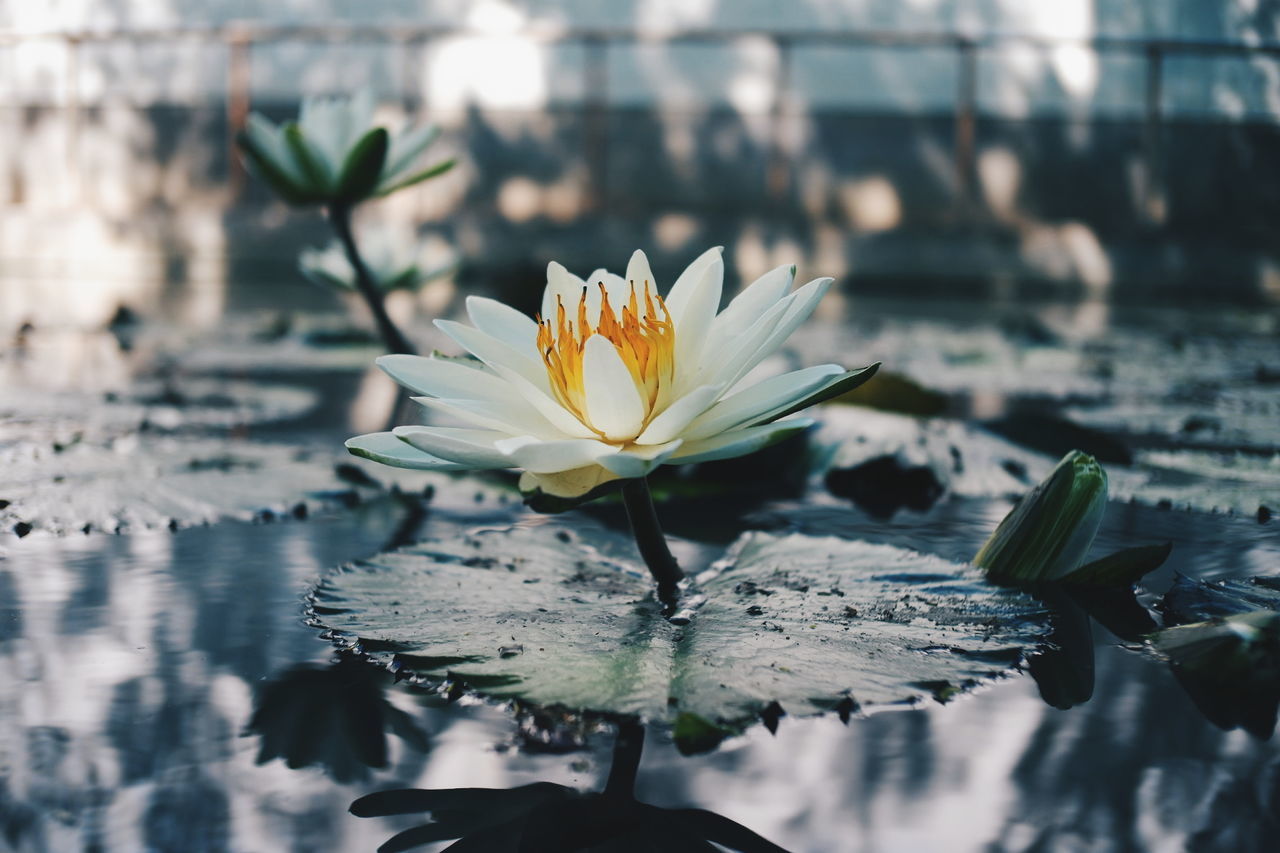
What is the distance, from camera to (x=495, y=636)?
1.98 feet

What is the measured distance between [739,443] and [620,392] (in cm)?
6

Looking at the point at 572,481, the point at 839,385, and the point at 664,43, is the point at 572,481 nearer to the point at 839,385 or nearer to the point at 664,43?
the point at 839,385

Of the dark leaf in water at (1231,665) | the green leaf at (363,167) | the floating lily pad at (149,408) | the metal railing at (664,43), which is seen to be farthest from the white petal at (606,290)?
the metal railing at (664,43)

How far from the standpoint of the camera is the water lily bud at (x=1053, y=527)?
0.68 m

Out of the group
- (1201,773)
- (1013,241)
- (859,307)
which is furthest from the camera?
(1013,241)

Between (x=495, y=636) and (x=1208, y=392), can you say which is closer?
(x=495, y=636)

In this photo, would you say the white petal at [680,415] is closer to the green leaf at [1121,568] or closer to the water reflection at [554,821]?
the water reflection at [554,821]

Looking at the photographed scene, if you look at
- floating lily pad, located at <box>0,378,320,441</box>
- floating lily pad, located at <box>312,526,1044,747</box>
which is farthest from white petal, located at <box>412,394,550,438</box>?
floating lily pad, located at <box>0,378,320,441</box>

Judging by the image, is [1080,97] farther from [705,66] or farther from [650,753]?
[650,753]

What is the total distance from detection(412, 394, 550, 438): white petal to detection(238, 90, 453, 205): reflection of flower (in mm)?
679

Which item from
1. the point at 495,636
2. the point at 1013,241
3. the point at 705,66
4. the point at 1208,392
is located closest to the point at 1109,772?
the point at 495,636

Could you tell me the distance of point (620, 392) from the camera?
54 centimetres

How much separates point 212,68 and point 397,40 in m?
1.01

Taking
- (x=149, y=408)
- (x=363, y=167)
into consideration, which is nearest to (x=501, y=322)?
(x=363, y=167)
